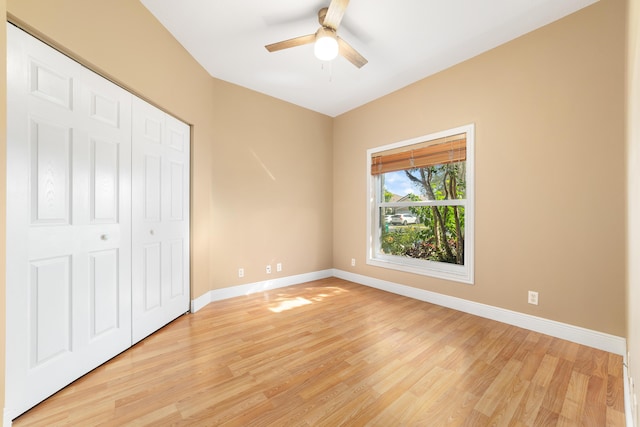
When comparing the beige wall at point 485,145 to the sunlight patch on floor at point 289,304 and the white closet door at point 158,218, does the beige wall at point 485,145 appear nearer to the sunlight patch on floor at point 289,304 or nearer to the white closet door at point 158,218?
the white closet door at point 158,218

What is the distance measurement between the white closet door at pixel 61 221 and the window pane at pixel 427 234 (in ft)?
10.6

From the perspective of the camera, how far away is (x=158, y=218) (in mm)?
2395

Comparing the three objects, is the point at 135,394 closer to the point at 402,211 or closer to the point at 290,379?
the point at 290,379

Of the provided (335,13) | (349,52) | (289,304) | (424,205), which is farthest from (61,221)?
(424,205)

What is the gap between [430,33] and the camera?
2.42m

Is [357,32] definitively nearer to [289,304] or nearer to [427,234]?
[427,234]

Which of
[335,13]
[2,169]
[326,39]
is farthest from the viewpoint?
[326,39]

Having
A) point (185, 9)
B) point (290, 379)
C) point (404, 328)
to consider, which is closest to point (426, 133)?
point (404, 328)

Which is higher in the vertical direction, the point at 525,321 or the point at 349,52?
the point at 349,52

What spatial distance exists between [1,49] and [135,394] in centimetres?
191

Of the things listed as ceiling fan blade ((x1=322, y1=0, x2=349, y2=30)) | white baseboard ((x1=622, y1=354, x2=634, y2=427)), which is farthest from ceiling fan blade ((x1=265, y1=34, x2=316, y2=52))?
Result: white baseboard ((x1=622, y1=354, x2=634, y2=427))

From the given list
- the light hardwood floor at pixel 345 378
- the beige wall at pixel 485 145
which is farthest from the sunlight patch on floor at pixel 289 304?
the beige wall at pixel 485 145

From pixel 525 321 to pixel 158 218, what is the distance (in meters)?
3.65

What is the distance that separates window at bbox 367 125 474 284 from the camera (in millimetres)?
2920
